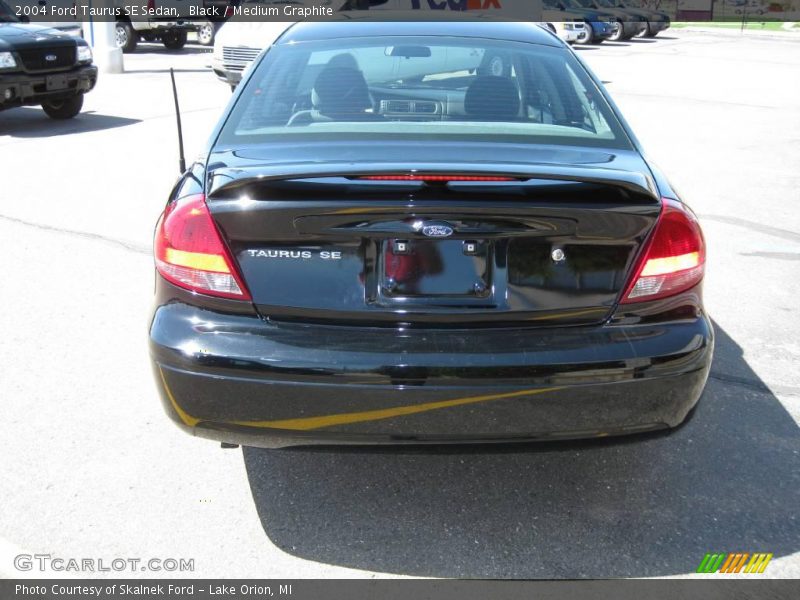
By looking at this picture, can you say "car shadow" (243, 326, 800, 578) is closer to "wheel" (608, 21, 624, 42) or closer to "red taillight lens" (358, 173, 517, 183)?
"red taillight lens" (358, 173, 517, 183)

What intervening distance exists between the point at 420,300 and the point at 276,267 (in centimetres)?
47

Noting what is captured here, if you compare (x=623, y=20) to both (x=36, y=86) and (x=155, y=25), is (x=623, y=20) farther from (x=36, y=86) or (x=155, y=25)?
(x=36, y=86)

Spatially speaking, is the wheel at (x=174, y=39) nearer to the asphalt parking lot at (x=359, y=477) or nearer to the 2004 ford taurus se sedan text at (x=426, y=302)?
the asphalt parking lot at (x=359, y=477)

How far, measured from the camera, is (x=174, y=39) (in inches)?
941

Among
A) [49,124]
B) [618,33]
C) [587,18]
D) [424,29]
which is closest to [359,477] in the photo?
[424,29]

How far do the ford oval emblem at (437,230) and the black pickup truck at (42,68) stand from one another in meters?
9.74

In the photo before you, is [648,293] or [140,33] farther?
[140,33]

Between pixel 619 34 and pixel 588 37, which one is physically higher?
pixel 588 37

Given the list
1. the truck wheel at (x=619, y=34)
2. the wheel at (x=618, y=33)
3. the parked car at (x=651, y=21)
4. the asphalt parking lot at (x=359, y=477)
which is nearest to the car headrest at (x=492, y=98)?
the asphalt parking lot at (x=359, y=477)

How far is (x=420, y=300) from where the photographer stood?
2777mm

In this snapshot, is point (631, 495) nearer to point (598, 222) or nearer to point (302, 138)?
point (598, 222)

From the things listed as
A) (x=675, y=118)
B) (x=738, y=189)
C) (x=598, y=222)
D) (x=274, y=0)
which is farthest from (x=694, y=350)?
(x=274, y=0)

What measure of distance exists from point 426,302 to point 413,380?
0.85 feet

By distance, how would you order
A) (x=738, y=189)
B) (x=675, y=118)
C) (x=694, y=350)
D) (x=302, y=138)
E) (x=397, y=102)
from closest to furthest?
(x=694, y=350) < (x=302, y=138) < (x=397, y=102) < (x=738, y=189) < (x=675, y=118)
